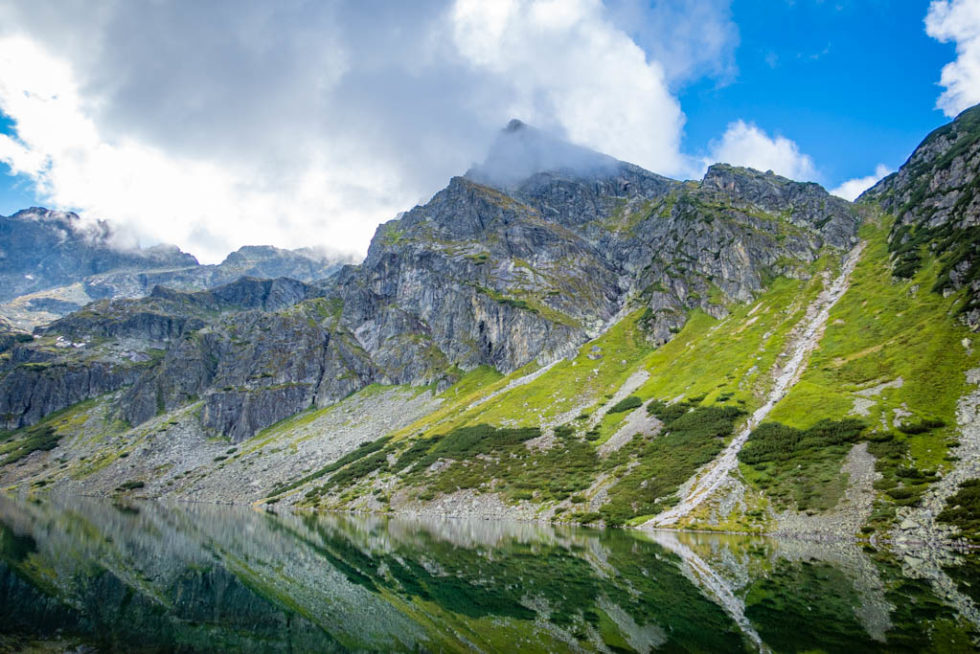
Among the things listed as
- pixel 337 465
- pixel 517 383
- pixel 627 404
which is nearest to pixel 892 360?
pixel 627 404

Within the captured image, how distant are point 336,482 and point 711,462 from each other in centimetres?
9183

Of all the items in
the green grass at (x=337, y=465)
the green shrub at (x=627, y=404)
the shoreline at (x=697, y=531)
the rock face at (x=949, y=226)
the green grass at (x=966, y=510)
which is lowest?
the shoreline at (x=697, y=531)

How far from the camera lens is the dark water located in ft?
70.6

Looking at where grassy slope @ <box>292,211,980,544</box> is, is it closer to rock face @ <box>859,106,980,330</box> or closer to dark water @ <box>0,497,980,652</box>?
rock face @ <box>859,106,980,330</box>

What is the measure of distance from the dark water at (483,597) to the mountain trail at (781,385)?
793 inches

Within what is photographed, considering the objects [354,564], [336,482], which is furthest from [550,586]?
[336,482]

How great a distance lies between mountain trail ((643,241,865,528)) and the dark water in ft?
66.1

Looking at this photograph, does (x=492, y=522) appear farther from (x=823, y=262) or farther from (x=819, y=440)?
(x=823, y=262)

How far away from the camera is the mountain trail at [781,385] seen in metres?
75.1

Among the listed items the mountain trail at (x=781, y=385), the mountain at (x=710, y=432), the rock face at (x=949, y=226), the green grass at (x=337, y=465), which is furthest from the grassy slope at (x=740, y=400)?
the rock face at (x=949, y=226)

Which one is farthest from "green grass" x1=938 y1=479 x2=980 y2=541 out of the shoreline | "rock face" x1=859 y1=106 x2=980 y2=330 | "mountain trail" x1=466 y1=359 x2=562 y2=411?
"mountain trail" x1=466 y1=359 x2=562 y2=411

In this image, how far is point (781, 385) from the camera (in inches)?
4151

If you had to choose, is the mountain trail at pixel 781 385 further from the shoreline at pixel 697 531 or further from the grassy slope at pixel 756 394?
the shoreline at pixel 697 531

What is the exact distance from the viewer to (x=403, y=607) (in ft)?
92.6
